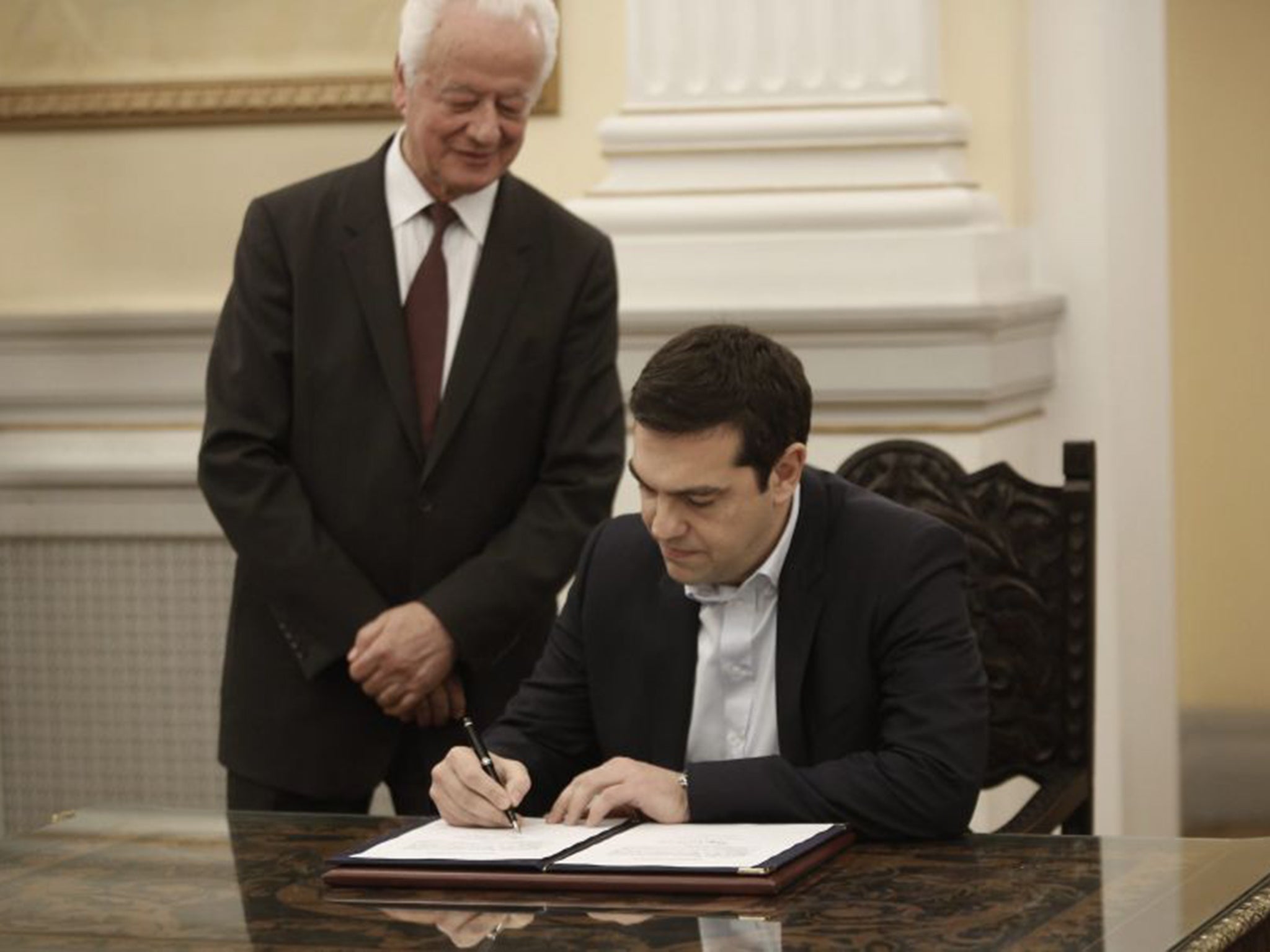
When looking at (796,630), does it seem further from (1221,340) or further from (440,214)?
(1221,340)

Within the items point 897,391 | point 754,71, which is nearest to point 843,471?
point 897,391

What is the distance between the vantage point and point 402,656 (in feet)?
12.1

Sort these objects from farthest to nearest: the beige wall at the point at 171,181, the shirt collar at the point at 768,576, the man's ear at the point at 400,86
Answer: the beige wall at the point at 171,181
the man's ear at the point at 400,86
the shirt collar at the point at 768,576

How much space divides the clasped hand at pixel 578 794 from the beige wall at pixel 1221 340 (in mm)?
5430

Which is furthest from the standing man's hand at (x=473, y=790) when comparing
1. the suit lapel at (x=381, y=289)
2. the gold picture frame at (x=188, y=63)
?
the gold picture frame at (x=188, y=63)

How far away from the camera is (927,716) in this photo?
3.06 metres

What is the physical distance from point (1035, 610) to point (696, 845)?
1.24 meters

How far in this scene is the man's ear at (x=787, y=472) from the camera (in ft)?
10.2

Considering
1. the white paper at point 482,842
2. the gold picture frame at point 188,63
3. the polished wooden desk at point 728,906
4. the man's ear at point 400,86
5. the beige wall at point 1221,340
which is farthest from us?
the beige wall at point 1221,340

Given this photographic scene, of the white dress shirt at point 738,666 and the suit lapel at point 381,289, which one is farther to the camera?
the suit lapel at point 381,289

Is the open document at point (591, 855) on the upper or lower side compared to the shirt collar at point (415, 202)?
lower

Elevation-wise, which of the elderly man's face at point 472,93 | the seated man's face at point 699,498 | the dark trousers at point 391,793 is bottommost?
the dark trousers at point 391,793

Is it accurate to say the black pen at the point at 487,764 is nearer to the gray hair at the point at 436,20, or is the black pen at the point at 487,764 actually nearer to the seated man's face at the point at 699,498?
the seated man's face at the point at 699,498

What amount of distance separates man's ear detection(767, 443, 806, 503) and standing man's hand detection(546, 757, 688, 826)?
385 mm
